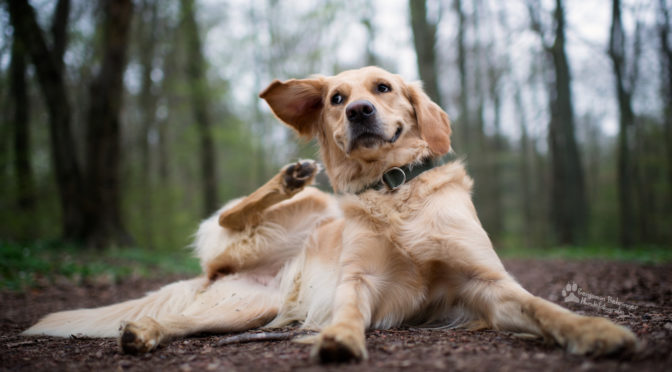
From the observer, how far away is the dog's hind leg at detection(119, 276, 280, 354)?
7.17ft

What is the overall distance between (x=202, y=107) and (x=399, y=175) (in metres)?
11.6

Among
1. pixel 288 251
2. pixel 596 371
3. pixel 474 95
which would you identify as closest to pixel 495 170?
pixel 474 95

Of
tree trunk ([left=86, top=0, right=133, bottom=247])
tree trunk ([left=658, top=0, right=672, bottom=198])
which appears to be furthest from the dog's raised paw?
tree trunk ([left=658, top=0, right=672, bottom=198])

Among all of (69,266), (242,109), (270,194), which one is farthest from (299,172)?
(242,109)

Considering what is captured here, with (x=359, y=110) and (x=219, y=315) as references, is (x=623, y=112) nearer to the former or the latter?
(x=359, y=110)

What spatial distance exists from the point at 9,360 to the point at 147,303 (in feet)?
2.96

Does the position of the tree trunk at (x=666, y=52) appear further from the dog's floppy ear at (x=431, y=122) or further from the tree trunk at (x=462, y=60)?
the dog's floppy ear at (x=431, y=122)

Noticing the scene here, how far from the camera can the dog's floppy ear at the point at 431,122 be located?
2672 millimetres

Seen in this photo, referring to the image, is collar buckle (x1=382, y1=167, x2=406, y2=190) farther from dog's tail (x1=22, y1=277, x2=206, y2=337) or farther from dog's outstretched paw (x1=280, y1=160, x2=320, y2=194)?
dog's tail (x1=22, y1=277, x2=206, y2=337)

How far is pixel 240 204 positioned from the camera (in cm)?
330

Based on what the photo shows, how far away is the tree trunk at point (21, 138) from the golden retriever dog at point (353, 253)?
29.4 feet

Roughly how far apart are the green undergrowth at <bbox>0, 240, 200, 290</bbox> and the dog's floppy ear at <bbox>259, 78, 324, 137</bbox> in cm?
230

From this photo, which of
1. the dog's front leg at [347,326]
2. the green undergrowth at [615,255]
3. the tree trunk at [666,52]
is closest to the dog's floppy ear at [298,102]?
the dog's front leg at [347,326]

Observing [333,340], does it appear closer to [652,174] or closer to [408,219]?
[408,219]
